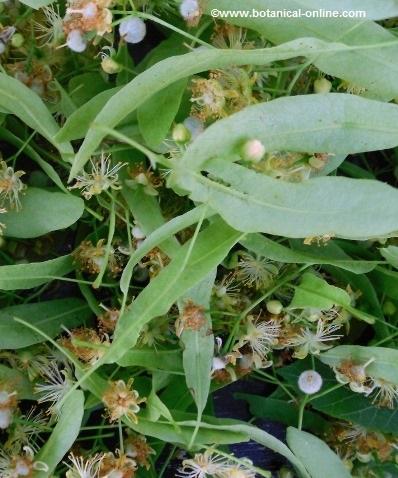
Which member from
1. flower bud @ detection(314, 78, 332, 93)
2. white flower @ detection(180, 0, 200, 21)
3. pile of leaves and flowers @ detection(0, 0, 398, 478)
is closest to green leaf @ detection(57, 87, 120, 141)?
pile of leaves and flowers @ detection(0, 0, 398, 478)

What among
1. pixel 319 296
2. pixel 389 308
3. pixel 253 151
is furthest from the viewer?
pixel 389 308

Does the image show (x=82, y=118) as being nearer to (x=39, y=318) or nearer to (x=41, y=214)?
(x=41, y=214)

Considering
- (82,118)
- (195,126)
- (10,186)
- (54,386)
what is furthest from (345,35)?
(54,386)

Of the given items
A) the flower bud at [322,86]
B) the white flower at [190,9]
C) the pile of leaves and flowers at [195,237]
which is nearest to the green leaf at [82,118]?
the pile of leaves and flowers at [195,237]

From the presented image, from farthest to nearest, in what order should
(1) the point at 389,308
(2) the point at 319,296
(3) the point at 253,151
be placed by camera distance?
(1) the point at 389,308, (2) the point at 319,296, (3) the point at 253,151

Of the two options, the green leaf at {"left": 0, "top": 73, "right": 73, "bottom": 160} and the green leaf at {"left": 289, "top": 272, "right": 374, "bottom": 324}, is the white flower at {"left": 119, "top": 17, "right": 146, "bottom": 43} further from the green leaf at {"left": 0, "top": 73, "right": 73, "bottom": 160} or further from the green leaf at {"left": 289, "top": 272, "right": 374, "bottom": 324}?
the green leaf at {"left": 289, "top": 272, "right": 374, "bottom": 324}

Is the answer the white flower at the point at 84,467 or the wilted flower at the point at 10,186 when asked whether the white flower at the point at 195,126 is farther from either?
the white flower at the point at 84,467
